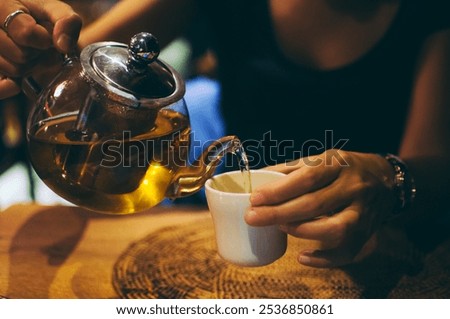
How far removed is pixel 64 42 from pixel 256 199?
283 mm

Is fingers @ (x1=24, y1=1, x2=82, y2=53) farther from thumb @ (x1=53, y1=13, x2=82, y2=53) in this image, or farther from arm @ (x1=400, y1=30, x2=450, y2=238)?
arm @ (x1=400, y1=30, x2=450, y2=238)

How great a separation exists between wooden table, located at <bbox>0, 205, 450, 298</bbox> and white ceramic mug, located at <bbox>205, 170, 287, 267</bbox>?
90 mm

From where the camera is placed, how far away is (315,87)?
2.72ft

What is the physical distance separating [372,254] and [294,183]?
242mm

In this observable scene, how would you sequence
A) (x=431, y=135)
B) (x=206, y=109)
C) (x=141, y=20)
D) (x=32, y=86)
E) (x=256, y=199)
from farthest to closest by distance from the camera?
(x=206, y=109), (x=141, y=20), (x=431, y=135), (x=32, y=86), (x=256, y=199)

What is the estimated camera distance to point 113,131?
458 millimetres

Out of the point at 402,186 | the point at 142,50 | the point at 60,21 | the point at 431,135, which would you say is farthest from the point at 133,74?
the point at 431,135

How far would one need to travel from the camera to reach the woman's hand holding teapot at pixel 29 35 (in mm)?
510

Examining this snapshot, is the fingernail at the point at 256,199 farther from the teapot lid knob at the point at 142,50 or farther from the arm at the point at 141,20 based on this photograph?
the arm at the point at 141,20

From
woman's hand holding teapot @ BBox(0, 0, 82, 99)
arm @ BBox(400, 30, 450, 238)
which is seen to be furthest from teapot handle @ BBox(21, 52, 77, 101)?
arm @ BBox(400, 30, 450, 238)

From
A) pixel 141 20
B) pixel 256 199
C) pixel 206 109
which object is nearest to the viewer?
pixel 256 199

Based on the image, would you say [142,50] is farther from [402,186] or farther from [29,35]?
[402,186]
